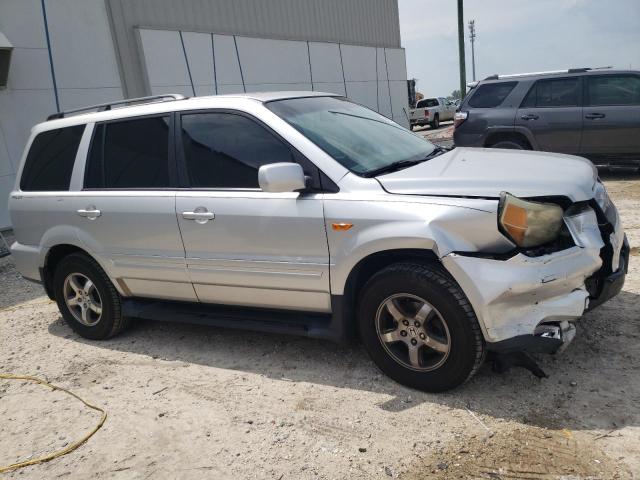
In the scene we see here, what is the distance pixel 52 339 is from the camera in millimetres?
4742

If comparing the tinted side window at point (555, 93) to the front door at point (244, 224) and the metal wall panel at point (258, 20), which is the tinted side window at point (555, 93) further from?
the metal wall panel at point (258, 20)

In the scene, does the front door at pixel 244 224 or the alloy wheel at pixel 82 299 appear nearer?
the front door at pixel 244 224

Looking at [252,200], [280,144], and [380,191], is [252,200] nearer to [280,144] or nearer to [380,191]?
[280,144]

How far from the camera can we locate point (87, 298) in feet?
14.8

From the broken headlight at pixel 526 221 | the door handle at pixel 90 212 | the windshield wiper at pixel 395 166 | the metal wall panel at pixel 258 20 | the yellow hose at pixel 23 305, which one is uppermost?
the metal wall panel at pixel 258 20

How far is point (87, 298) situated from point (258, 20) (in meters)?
13.1

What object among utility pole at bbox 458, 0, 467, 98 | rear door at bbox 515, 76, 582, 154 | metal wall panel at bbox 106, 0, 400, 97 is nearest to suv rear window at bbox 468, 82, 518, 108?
rear door at bbox 515, 76, 582, 154

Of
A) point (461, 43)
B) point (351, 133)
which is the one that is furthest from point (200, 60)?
point (461, 43)

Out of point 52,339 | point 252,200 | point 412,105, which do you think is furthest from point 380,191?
point 412,105

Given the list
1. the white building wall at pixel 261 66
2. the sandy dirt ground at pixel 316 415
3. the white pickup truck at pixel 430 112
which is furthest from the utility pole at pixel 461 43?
the sandy dirt ground at pixel 316 415

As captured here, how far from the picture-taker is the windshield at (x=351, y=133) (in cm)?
340

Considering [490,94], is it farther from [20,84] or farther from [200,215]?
[20,84]

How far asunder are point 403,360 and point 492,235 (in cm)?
93

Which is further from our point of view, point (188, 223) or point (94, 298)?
point (94, 298)
